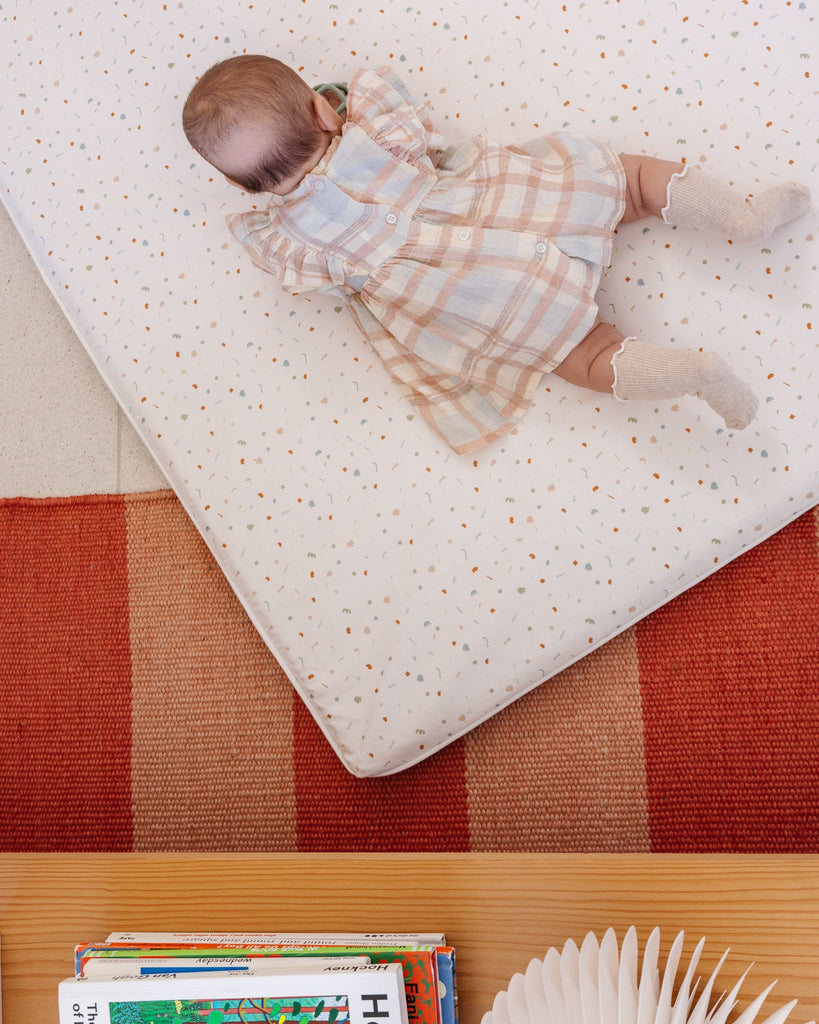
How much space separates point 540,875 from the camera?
710 mm

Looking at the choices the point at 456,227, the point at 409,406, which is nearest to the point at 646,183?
the point at 456,227

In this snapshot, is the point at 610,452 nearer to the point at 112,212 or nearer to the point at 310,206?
the point at 310,206

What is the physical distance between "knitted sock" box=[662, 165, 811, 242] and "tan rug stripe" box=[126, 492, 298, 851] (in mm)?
727

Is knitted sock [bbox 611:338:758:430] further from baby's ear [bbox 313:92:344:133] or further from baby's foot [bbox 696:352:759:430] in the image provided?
baby's ear [bbox 313:92:344:133]

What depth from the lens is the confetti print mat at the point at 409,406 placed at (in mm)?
977

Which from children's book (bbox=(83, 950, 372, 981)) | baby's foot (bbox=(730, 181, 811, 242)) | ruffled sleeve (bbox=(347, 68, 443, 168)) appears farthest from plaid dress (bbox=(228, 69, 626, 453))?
children's book (bbox=(83, 950, 372, 981))

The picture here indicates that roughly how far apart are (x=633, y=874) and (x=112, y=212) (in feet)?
3.21

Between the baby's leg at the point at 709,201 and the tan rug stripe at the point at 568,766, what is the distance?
483 mm

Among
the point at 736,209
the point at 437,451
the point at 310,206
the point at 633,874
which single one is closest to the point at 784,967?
the point at 633,874

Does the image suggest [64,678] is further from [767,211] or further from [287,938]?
[767,211]

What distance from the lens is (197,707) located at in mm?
1139

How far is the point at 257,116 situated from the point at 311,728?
2.36 ft

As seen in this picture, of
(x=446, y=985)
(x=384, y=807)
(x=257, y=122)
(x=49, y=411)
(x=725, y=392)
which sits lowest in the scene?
(x=446, y=985)

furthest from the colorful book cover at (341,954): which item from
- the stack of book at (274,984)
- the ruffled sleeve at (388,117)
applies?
the ruffled sleeve at (388,117)
